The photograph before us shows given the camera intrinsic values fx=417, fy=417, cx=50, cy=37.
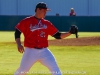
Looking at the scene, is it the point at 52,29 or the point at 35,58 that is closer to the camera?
the point at 35,58

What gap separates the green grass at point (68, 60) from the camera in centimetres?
1183

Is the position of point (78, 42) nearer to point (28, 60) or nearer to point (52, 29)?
point (52, 29)

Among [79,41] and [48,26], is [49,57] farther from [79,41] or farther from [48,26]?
[79,41]

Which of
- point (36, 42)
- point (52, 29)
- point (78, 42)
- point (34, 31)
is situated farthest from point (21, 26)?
point (78, 42)

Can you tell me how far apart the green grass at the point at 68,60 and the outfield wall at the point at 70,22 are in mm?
15686

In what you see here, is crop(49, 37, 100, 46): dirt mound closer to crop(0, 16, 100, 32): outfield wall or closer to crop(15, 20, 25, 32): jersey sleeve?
crop(0, 16, 100, 32): outfield wall

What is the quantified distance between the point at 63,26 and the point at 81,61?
69.0 ft

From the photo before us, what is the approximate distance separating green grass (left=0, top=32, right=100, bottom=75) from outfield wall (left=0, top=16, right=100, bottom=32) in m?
15.7

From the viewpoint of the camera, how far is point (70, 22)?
3538 centimetres

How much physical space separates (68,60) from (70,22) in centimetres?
2105

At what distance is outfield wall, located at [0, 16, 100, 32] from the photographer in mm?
35125

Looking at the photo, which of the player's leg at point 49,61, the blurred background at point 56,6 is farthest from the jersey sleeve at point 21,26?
the blurred background at point 56,6

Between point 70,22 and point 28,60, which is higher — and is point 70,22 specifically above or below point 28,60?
below

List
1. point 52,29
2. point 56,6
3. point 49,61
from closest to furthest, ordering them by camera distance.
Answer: point 49,61 < point 52,29 < point 56,6
